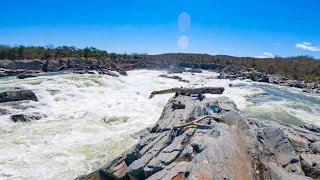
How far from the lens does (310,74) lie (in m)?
54.5

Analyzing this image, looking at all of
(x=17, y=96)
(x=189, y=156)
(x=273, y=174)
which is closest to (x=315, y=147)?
(x=273, y=174)

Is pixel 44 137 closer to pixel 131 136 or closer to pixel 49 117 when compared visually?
pixel 49 117

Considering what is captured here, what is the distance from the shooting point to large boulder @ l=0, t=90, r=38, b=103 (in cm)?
1764

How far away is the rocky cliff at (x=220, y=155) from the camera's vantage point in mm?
5172

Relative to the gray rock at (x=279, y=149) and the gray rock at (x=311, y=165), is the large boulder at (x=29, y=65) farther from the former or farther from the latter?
the gray rock at (x=311, y=165)

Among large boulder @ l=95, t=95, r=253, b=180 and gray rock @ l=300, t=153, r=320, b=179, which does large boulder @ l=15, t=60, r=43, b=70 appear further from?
gray rock @ l=300, t=153, r=320, b=179

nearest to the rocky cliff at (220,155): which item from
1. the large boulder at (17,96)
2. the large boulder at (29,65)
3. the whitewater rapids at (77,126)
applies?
the whitewater rapids at (77,126)

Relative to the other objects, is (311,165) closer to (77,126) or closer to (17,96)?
(77,126)

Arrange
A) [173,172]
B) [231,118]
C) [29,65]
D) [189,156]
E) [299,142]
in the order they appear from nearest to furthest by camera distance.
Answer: [173,172], [189,156], [299,142], [231,118], [29,65]

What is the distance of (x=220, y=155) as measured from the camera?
540 centimetres

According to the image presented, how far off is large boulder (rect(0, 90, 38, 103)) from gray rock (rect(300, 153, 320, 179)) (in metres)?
19.6

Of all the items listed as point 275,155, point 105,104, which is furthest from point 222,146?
point 105,104

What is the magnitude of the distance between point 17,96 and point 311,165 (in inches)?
817

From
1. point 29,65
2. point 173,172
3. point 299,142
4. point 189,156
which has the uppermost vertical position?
point 189,156
